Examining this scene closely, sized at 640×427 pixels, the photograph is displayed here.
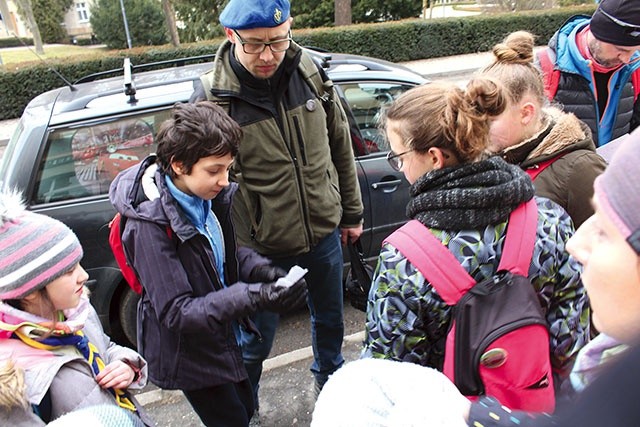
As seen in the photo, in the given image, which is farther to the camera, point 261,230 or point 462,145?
point 261,230

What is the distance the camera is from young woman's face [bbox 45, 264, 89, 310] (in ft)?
5.02

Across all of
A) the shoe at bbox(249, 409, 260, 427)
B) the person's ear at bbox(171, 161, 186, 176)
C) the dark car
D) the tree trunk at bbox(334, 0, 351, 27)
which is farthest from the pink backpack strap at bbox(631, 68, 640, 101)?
the tree trunk at bbox(334, 0, 351, 27)

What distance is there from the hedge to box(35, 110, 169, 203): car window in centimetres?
1028

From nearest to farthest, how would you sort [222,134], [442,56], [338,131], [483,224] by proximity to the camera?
[483,224], [222,134], [338,131], [442,56]

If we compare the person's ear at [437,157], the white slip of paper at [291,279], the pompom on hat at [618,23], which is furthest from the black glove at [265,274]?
the pompom on hat at [618,23]

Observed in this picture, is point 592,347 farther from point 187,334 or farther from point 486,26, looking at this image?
point 486,26

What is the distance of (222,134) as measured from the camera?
183 cm

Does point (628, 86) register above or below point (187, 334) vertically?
above

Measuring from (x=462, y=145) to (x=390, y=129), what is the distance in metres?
0.25

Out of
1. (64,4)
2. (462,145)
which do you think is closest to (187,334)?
(462,145)

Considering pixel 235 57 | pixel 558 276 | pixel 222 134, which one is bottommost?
pixel 558 276

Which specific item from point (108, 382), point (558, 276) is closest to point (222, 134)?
point (108, 382)

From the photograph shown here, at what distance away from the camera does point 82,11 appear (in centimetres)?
5031

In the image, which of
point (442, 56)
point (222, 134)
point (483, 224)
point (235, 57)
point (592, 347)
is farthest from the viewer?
point (442, 56)
